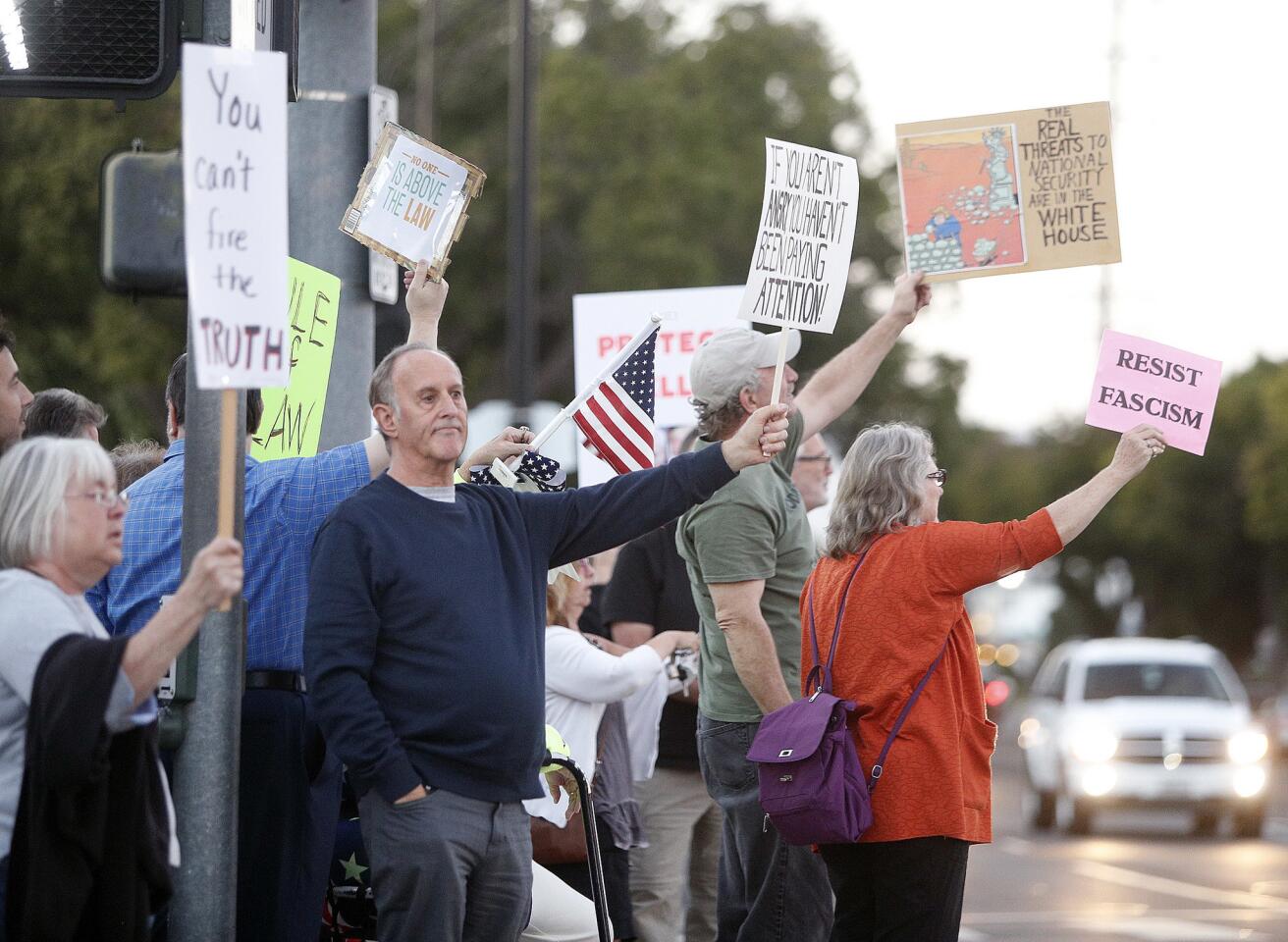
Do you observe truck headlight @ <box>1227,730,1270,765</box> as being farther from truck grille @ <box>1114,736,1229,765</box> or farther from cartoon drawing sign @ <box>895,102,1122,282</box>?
cartoon drawing sign @ <box>895,102,1122,282</box>

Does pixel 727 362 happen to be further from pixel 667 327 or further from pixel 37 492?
pixel 667 327

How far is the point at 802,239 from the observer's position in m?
5.84

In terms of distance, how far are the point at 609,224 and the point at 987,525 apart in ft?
94.7

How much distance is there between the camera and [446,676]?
4.55 m

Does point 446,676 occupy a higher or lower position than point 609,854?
higher

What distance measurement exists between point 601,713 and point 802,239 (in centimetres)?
181

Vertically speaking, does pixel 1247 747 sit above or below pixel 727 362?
below

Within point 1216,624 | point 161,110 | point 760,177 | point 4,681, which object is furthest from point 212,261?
point 1216,624

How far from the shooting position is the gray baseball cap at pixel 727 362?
5.89 meters

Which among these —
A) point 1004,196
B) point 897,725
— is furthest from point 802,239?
point 897,725

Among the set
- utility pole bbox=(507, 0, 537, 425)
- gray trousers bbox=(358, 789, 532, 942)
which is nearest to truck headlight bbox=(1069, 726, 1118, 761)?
utility pole bbox=(507, 0, 537, 425)

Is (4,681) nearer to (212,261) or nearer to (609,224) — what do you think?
(212,261)

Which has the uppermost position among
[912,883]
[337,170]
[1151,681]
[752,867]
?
[337,170]

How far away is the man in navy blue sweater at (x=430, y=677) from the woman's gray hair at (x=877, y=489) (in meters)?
1.07
